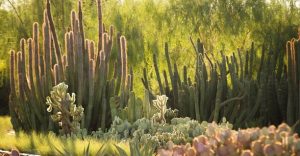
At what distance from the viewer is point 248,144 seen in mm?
4484

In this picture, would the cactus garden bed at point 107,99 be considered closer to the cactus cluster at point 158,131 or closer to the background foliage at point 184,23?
the cactus cluster at point 158,131

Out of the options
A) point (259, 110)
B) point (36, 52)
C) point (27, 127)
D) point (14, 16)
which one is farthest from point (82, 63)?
point (14, 16)

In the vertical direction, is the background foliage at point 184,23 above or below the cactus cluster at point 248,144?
above

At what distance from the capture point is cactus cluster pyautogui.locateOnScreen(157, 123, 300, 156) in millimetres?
4129

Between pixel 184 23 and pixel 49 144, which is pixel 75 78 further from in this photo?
pixel 184 23

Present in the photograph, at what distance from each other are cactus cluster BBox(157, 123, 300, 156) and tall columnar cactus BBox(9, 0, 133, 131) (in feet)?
19.1

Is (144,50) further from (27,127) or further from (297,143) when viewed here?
(297,143)

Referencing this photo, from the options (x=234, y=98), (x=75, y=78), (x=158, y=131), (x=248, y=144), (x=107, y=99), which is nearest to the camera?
(x=248, y=144)

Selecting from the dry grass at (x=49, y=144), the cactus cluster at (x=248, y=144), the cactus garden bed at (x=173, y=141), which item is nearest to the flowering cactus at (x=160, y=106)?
the cactus garden bed at (x=173, y=141)

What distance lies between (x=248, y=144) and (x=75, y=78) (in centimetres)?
664

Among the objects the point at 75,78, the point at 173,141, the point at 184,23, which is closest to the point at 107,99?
the point at 75,78

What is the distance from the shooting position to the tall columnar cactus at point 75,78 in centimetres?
1051

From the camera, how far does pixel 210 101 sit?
36.5 feet

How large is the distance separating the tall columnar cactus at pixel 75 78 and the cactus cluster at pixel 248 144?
5814 mm
